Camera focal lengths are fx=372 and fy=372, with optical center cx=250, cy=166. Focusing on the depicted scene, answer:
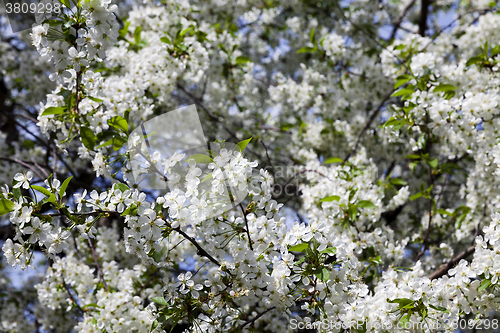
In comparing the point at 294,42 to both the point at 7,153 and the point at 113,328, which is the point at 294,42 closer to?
the point at 7,153

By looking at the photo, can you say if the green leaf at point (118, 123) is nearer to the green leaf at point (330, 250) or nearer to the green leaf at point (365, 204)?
the green leaf at point (330, 250)

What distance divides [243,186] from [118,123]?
118 centimetres

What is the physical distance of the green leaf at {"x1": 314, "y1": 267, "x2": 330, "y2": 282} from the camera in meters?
2.21

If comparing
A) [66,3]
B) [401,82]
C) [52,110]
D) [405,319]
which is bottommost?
[405,319]

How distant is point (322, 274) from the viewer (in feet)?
7.32

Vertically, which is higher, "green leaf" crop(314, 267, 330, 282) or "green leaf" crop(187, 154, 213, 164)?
"green leaf" crop(187, 154, 213, 164)

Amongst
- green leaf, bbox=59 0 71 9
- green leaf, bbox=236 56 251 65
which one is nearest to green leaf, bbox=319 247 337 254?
green leaf, bbox=59 0 71 9

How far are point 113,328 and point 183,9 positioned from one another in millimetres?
3634

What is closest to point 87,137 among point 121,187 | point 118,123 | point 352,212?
point 118,123

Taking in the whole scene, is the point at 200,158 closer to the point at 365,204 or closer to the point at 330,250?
the point at 330,250

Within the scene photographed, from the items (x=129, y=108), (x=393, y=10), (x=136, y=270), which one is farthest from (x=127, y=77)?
(x=393, y=10)

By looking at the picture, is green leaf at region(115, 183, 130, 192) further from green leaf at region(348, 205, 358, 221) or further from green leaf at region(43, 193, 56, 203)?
green leaf at region(348, 205, 358, 221)

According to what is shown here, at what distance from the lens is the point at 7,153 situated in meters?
5.20

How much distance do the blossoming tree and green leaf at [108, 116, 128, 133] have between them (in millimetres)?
19
